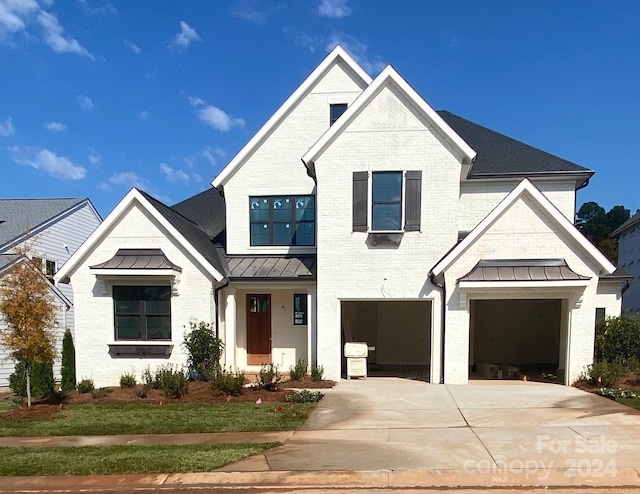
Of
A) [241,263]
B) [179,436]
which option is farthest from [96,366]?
[179,436]

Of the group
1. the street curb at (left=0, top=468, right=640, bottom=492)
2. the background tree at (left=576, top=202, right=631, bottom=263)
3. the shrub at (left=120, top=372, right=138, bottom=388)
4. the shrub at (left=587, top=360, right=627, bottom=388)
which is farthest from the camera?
the background tree at (left=576, top=202, right=631, bottom=263)

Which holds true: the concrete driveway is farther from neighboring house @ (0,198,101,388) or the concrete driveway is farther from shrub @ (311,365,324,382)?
neighboring house @ (0,198,101,388)

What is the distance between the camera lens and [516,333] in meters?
15.2

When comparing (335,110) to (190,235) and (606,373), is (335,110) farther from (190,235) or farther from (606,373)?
(606,373)

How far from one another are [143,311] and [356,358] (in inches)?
255

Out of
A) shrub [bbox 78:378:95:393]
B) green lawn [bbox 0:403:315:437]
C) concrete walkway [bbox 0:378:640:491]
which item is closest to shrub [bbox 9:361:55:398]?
shrub [bbox 78:378:95:393]

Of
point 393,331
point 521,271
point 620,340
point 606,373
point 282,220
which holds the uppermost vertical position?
point 282,220

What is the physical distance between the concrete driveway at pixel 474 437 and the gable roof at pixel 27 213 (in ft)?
58.9

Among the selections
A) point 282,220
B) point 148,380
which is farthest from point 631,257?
point 148,380

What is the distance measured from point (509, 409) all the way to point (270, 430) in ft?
16.3

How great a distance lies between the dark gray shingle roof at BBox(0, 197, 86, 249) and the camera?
1980 centimetres

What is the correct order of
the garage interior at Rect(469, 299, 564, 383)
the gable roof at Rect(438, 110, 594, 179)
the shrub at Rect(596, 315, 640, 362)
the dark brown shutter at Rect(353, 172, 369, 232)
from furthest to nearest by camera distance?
1. the garage interior at Rect(469, 299, 564, 383)
2. the gable roof at Rect(438, 110, 594, 179)
3. the dark brown shutter at Rect(353, 172, 369, 232)
4. the shrub at Rect(596, 315, 640, 362)

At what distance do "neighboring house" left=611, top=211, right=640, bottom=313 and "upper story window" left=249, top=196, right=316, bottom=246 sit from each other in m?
23.9

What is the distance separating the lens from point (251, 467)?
18.8 ft
